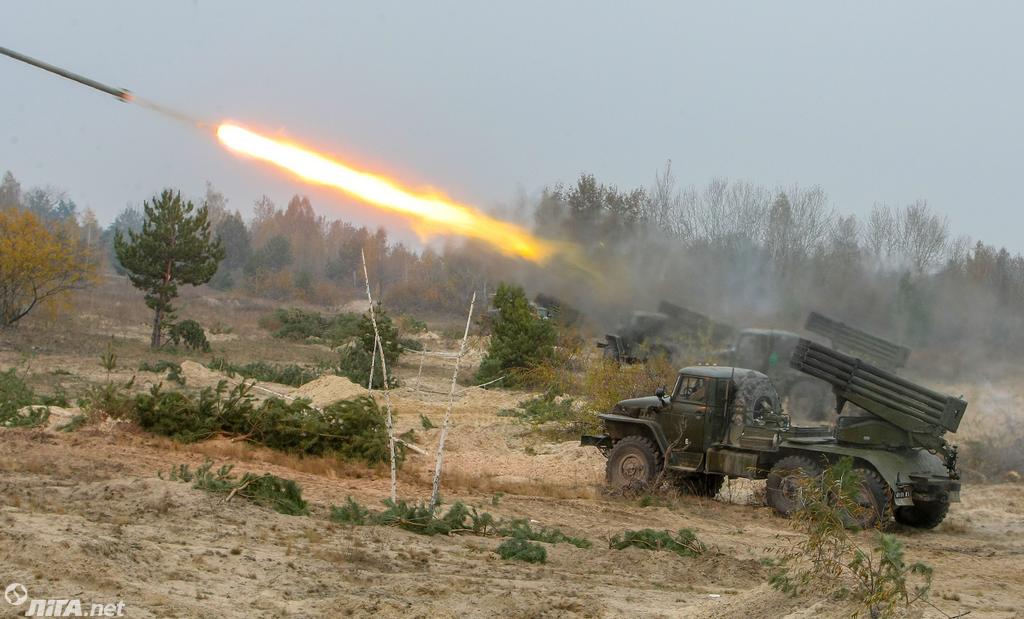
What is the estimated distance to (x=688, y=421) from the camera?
44.2 feet

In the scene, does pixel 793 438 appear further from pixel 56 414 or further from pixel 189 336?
pixel 189 336

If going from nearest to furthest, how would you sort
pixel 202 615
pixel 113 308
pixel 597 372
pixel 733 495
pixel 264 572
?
pixel 202 615 < pixel 264 572 < pixel 733 495 < pixel 597 372 < pixel 113 308

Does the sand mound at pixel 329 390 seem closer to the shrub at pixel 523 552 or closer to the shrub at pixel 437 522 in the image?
the shrub at pixel 437 522

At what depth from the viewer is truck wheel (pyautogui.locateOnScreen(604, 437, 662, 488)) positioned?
1362cm

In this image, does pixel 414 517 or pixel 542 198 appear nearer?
pixel 414 517

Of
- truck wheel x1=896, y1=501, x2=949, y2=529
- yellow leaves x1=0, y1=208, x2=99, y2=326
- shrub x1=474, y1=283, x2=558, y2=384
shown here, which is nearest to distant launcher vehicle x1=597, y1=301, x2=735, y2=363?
shrub x1=474, y1=283, x2=558, y2=384

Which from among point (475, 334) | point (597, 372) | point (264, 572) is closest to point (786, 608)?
point (264, 572)

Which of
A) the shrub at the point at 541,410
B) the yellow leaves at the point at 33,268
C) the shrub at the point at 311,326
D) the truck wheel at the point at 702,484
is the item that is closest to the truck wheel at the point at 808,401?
the shrub at the point at 541,410

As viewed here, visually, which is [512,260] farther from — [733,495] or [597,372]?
[733,495]

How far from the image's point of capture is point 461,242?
21.2 m

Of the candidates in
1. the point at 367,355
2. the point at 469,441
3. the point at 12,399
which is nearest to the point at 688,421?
the point at 469,441

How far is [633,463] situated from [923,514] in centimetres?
423

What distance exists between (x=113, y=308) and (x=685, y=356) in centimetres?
3691

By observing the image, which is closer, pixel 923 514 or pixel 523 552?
pixel 523 552
